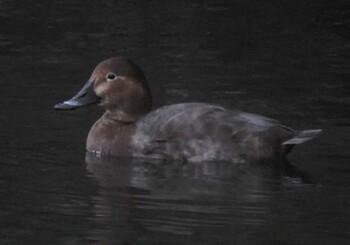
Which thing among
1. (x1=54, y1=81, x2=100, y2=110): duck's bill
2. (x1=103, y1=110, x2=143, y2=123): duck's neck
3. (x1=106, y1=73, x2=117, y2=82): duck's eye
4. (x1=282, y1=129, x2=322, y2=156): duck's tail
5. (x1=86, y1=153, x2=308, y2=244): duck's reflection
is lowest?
(x1=86, y1=153, x2=308, y2=244): duck's reflection

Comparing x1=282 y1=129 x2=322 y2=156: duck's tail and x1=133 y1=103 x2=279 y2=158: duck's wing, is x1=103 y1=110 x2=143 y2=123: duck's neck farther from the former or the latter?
x1=282 y1=129 x2=322 y2=156: duck's tail

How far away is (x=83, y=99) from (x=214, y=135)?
1.20 meters

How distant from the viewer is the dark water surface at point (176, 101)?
26.3 feet

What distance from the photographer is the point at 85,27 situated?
46.0 feet

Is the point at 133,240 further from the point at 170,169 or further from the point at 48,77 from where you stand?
the point at 48,77

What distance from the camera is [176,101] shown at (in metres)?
11.2

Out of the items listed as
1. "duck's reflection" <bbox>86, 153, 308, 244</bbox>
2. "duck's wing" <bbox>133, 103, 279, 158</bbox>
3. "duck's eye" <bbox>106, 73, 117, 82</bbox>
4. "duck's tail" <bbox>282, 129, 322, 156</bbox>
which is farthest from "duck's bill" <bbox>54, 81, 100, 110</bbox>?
"duck's tail" <bbox>282, 129, 322, 156</bbox>

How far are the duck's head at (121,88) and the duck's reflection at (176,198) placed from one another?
53 centimetres

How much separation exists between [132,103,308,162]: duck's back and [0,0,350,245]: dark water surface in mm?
139

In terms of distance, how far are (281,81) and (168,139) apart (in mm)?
2330

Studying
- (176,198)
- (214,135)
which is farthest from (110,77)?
(176,198)

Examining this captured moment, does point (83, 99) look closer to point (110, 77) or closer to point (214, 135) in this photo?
point (110, 77)

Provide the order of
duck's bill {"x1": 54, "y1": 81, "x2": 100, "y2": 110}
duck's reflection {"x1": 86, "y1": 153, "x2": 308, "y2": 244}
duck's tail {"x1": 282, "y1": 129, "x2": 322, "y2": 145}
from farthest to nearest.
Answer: duck's bill {"x1": 54, "y1": 81, "x2": 100, "y2": 110}
duck's tail {"x1": 282, "y1": 129, "x2": 322, "y2": 145}
duck's reflection {"x1": 86, "y1": 153, "x2": 308, "y2": 244}

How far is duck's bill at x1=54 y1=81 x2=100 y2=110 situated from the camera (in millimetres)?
10383
